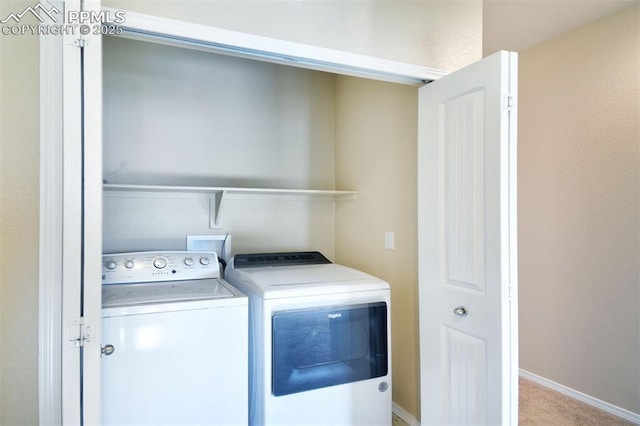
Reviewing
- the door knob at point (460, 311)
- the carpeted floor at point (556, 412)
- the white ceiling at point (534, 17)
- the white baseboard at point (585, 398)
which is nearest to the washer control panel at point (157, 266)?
Result: the door knob at point (460, 311)

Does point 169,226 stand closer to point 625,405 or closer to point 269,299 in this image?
point 269,299

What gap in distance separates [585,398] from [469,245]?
181 cm

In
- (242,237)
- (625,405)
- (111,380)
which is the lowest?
(625,405)

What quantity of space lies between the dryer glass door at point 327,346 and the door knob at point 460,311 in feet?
1.36

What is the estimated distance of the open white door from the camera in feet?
4.88

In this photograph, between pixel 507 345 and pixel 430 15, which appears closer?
pixel 507 345

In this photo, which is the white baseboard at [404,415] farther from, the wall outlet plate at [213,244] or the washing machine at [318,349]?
the wall outlet plate at [213,244]

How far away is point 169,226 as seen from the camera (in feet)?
8.14

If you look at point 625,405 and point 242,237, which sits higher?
point 242,237

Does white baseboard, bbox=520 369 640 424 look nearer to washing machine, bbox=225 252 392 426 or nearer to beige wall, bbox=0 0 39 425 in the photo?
washing machine, bbox=225 252 392 426

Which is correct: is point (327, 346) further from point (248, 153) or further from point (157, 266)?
point (248, 153)

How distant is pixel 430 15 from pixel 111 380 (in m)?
2.16

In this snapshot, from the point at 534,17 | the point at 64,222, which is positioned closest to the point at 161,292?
the point at 64,222

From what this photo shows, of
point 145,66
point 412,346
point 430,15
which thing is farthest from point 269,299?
point 145,66
